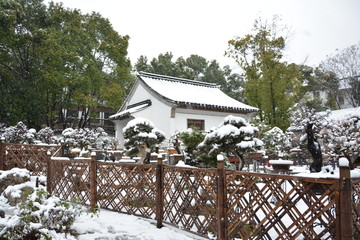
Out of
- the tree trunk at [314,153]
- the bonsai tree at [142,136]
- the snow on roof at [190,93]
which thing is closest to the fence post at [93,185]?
the bonsai tree at [142,136]

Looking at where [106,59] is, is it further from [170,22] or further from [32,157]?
[32,157]

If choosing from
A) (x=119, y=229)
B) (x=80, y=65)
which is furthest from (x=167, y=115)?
(x=119, y=229)

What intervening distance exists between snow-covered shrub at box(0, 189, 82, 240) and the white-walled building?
11.0 m

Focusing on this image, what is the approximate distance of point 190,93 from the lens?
58.4 ft

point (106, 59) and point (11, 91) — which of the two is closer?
point (11, 91)

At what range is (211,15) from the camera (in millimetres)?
12648

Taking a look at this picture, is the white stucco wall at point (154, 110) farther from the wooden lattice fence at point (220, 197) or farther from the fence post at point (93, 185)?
the fence post at point (93, 185)

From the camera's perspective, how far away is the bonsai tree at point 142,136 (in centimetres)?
925

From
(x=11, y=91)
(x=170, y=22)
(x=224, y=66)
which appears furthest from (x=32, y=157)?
(x=224, y=66)

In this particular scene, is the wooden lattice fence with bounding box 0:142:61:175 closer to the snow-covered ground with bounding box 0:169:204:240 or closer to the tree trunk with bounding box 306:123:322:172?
the snow-covered ground with bounding box 0:169:204:240

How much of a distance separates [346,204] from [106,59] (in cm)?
2100

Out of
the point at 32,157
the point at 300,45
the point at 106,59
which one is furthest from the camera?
the point at 106,59

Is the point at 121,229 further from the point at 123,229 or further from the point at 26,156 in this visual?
the point at 26,156

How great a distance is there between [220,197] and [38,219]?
2.12 meters
